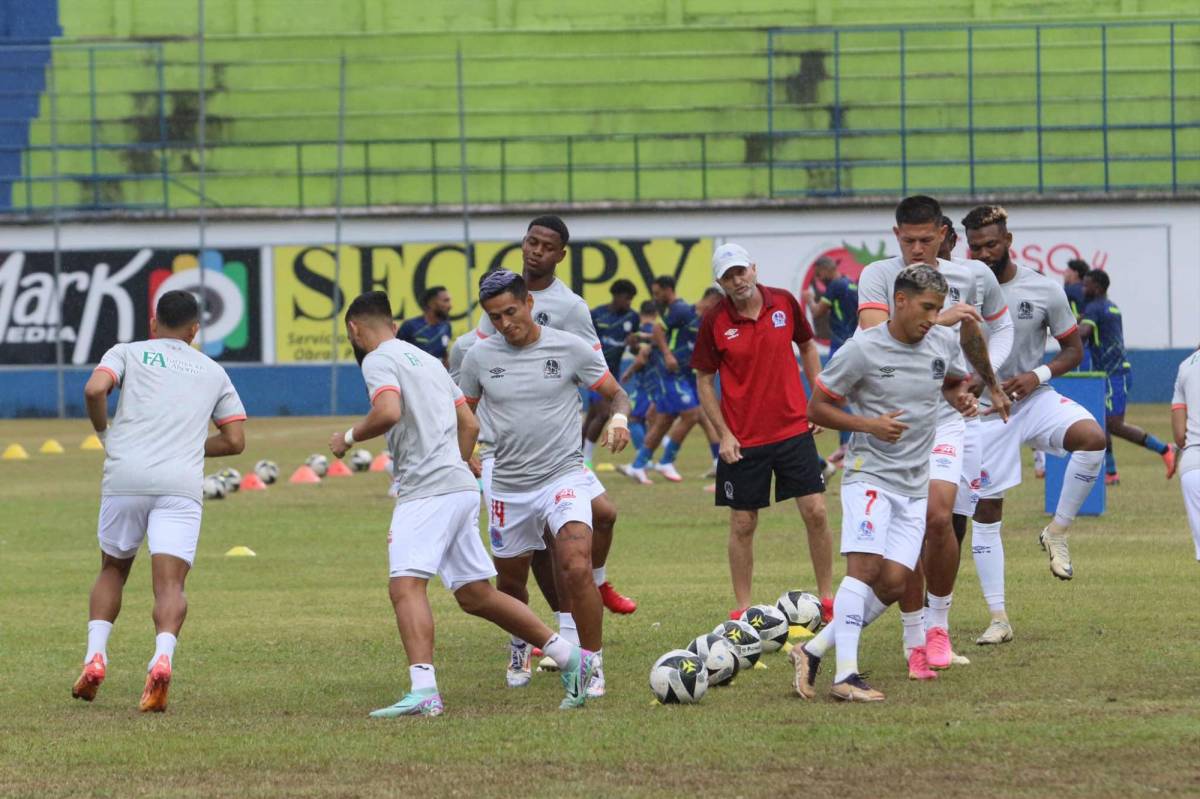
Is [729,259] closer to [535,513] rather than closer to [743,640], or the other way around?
[535,513]

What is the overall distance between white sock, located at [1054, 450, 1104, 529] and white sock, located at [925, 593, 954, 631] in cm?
238

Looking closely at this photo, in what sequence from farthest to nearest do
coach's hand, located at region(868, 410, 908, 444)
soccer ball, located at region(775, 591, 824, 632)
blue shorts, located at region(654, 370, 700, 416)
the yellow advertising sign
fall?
the yellow advertising sign, blue shorts, located at region(654, 370, 700, 416), soccer ball, located at region(775, 591, 824, 632), coach's hand, located at region(868, 410, 908, 444)

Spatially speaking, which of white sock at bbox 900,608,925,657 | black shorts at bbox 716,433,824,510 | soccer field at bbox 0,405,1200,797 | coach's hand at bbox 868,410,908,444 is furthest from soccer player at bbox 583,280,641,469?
coach's hand at bbox 868,410,908,444

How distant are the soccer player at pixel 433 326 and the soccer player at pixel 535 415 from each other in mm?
10321

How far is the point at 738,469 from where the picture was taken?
11.2 metres

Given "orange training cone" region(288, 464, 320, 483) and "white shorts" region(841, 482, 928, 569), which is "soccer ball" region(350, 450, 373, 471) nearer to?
"orange training cone" region(288, 464, 320, 483)

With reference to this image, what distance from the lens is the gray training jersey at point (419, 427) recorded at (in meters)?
8.53

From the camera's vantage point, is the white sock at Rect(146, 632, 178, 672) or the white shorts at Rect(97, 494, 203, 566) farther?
the white shorts at Rect(97, 494, 203, 566)

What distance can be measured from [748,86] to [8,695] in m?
31.4

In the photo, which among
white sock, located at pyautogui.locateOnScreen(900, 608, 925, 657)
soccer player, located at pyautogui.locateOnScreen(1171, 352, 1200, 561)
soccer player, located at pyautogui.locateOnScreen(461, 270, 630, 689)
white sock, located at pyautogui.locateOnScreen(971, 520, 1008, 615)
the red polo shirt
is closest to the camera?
soccer player, located at pyautogui.locateOnScreen(1171, 352, 1200, 561)

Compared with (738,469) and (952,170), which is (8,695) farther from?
(952,170)

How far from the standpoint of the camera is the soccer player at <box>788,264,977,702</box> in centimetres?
855

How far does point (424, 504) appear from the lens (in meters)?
8.51

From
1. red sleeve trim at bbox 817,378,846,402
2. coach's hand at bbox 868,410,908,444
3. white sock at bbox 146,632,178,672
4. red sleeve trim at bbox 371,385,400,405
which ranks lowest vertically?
white sock at bbox 146,632,178,672
